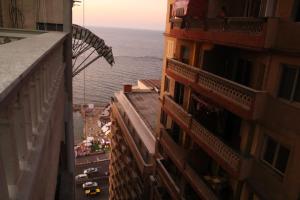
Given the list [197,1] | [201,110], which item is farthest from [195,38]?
[201,110]

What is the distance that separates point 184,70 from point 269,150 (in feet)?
16.0

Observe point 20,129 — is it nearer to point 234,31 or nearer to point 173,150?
point 234,31

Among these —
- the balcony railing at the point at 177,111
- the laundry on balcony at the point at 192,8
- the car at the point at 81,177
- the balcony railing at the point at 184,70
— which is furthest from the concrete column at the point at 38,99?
the car at the point at 81,177

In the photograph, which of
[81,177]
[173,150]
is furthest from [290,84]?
[81,177]

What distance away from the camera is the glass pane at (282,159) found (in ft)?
22.6

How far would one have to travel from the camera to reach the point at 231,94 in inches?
318

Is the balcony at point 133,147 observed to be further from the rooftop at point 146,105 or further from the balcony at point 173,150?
the balcony at point 173,150

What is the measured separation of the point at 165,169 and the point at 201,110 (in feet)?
13.9

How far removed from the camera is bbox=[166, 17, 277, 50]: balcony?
6777 millimetres

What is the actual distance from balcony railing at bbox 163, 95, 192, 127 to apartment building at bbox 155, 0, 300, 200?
0.04m

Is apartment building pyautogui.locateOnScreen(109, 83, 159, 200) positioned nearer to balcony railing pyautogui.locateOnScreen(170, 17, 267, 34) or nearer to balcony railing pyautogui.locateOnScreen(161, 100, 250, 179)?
balcony railing pyautogui.locateOnScreen(161, 100, 250, 179)

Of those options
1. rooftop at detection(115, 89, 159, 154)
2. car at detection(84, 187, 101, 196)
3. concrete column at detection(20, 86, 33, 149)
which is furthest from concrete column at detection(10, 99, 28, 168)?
car at detection(84, 187, 101, 196)

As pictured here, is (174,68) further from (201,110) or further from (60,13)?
(60,13)

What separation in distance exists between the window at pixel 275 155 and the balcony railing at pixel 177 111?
3739 millimetres
